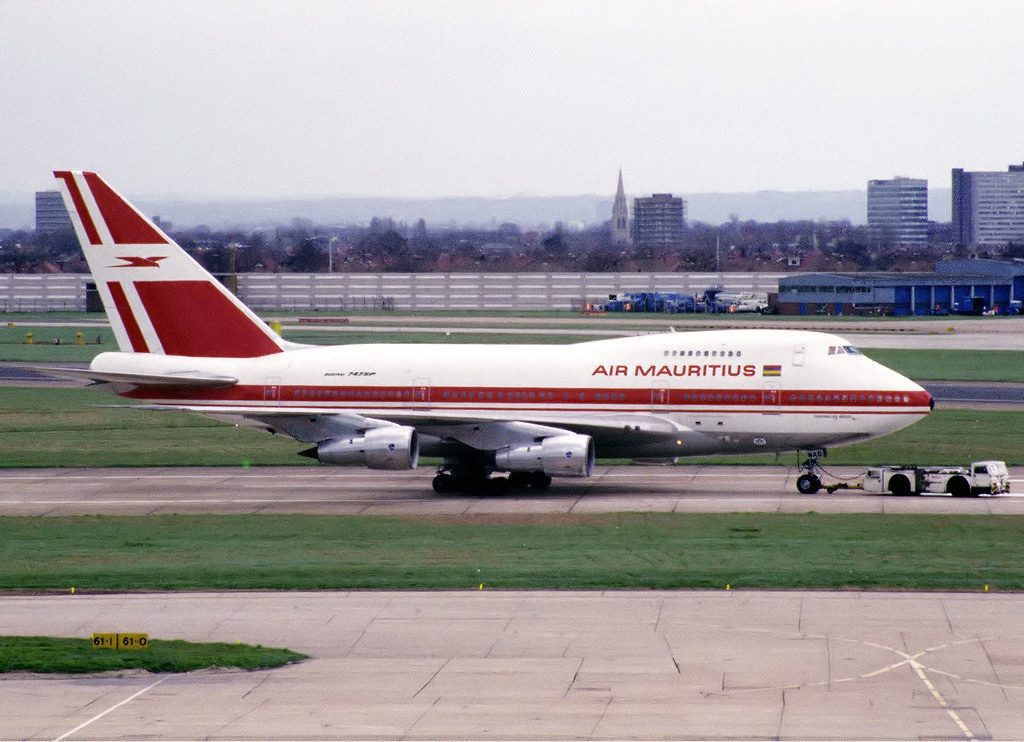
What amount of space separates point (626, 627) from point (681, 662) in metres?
2.85

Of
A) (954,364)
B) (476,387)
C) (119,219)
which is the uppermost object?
(119,219)

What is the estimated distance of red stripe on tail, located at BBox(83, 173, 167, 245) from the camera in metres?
49.6

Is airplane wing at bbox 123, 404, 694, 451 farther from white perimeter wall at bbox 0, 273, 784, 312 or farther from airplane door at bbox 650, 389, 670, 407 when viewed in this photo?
white perimeter wall at bbox 0, 273, 784, 312

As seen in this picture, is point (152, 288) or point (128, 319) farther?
point (128, 319)

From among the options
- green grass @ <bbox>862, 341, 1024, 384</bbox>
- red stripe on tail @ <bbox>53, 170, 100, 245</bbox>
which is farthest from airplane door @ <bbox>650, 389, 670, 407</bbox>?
green grass @ <bbox>862, 341, 1024, 384</bbox>

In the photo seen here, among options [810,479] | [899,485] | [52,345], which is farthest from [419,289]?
[899,485]

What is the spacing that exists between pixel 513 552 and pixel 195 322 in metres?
17.4

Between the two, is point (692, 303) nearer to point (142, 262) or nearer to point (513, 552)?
point (142, 262)

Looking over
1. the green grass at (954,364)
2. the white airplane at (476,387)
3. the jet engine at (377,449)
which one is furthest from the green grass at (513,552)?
the green grass at (954,364)

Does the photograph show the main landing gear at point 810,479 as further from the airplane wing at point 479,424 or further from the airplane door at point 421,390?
the airplane door at point 421,390

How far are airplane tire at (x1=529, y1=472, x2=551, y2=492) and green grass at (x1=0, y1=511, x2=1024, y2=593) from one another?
18.5 feet

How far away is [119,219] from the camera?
49844 mm

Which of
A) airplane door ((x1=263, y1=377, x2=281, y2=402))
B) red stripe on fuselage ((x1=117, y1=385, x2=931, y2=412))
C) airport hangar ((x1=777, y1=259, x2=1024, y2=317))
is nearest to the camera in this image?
red stripe on fuselage ((x1=117, y1=385, x2=931, y2=412))

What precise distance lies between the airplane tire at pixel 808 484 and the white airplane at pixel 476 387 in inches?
1.6
